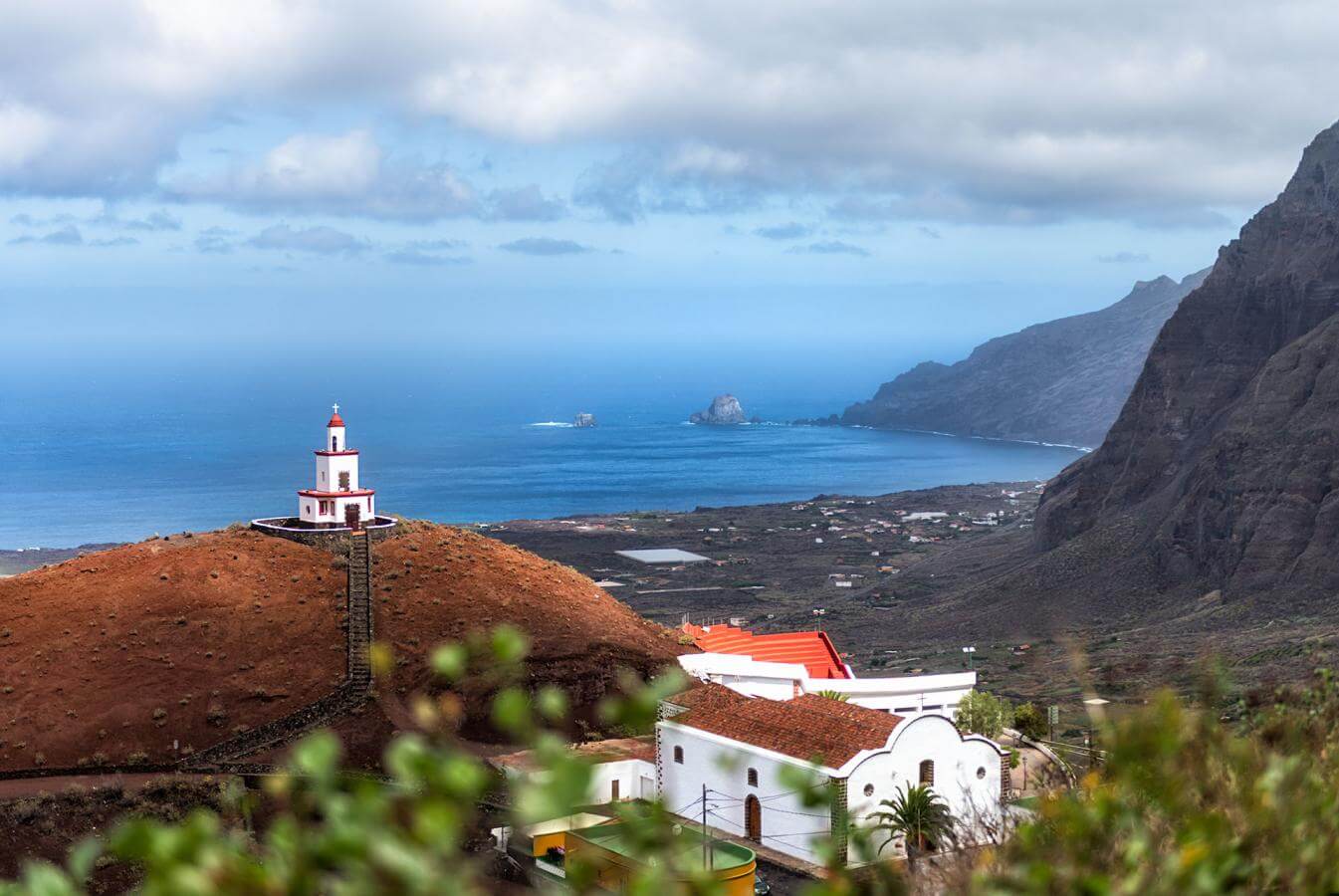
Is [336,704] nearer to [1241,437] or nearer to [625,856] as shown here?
[625,856]

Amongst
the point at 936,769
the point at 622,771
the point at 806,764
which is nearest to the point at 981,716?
the point at 936,769

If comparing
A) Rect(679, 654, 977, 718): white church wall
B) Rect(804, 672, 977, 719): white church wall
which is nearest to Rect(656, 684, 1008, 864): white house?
Rect(679, 654, 977, 718): white church wall

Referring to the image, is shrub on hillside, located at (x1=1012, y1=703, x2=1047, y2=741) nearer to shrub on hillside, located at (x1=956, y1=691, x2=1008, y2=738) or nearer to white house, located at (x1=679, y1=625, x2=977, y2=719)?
shrub on hillside, located at (x1=956, y1=691, x2=1008, y2=738)

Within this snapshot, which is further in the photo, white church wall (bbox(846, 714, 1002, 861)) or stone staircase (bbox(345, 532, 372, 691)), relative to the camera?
stone staircase (bbox(345, 532, 372, 691))

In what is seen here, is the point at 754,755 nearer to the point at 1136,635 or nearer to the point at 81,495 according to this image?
the point at 1136,635

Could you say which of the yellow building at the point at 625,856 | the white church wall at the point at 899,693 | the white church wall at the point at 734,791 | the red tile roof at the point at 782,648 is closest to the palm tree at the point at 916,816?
the white church wall at the point at 734,791

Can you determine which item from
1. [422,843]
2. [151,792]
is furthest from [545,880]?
[422,843]

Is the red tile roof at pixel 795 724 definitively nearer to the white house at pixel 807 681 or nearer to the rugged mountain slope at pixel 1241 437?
the white house at pixel 807 681
